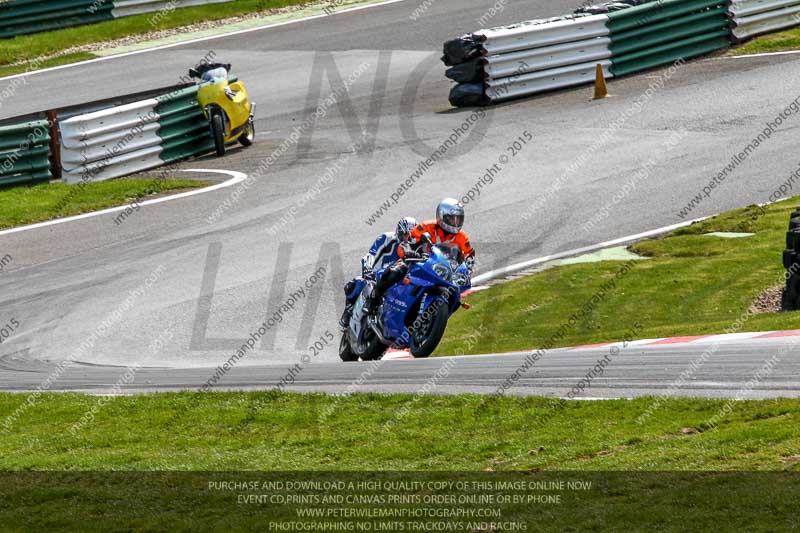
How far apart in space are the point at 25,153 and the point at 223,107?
3916 millimetres

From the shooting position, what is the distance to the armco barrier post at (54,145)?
20328 millimetres

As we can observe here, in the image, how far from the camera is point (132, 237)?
17.7 meters

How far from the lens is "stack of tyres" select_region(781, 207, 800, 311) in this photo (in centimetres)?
1259

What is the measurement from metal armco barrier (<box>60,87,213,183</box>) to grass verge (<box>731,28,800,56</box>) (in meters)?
12.0

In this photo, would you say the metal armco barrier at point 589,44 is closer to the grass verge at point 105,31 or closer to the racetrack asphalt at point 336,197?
the racetrack asphalt at point 336,197

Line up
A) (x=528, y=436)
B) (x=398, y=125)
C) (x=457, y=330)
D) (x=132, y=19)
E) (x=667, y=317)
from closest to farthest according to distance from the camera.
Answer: (x=528, y=436), (x=667, y=317), (x=457, y=330), (x=398, y=125), (x=132, y=19)

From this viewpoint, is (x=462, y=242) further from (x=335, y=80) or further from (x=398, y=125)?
(x=335, y=80)

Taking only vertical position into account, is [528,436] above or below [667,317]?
above

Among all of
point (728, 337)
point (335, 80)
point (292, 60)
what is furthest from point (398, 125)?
point (728, 337)

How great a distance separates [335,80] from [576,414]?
19132 millimetres

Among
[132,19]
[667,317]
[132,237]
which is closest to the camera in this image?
[667,317]

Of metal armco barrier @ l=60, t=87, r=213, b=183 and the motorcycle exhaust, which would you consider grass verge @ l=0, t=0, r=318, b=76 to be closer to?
metal armco barrier @ l=60, t=87, r=213, b=183

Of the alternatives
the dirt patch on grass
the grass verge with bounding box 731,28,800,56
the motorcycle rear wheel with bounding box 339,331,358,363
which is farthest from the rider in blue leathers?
the grass verge with bounding box 731,28,800,56

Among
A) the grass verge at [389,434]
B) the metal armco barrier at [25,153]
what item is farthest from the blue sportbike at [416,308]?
the metal armco barrier at [25,153]
